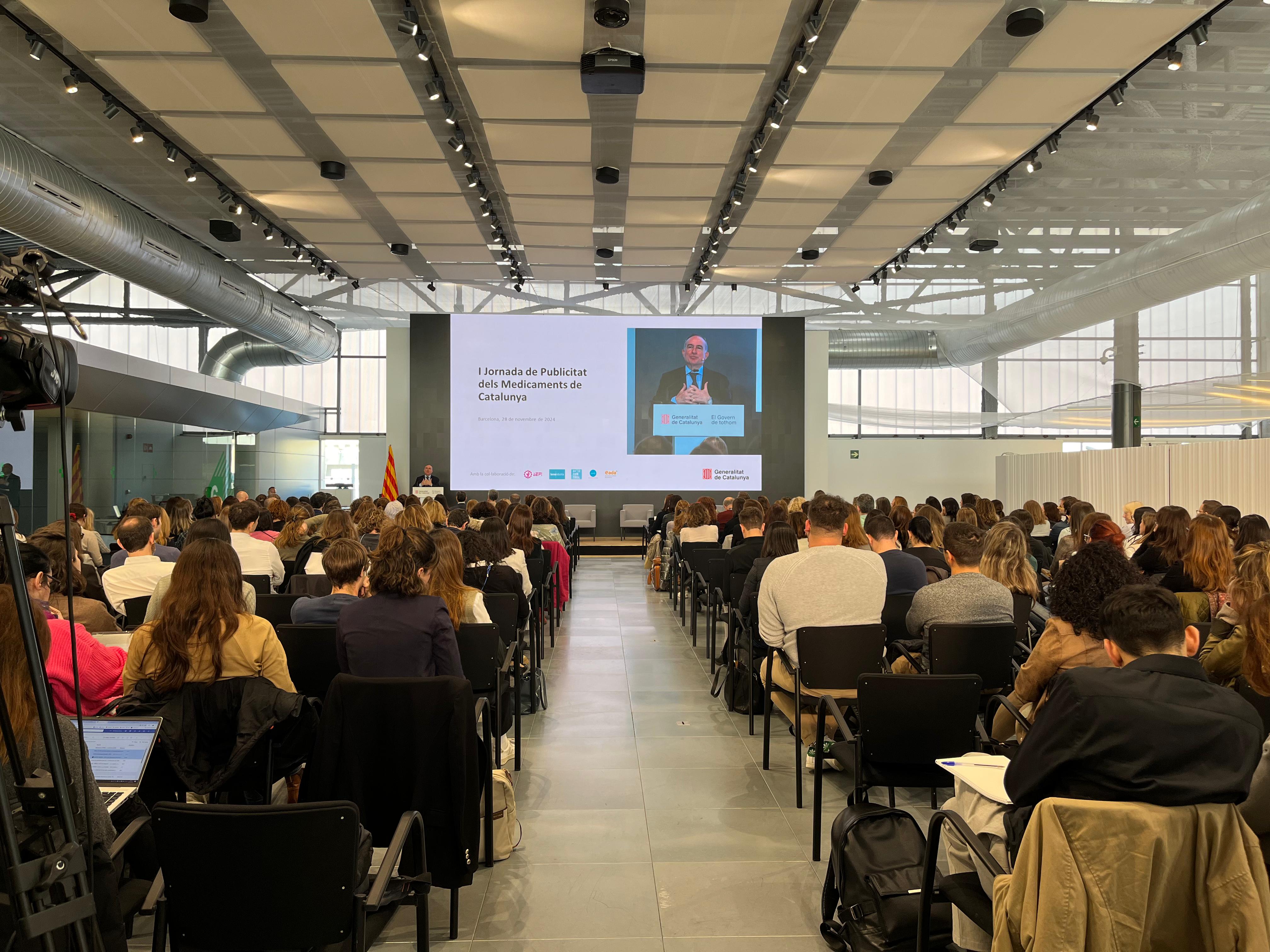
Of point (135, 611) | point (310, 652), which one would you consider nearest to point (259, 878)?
point (310, 652)

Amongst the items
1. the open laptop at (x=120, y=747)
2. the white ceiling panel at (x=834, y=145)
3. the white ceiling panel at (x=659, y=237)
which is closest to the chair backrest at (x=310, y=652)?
the open laptop at (x=120, y=747)

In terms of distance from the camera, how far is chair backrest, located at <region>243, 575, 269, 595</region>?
5.40 metres

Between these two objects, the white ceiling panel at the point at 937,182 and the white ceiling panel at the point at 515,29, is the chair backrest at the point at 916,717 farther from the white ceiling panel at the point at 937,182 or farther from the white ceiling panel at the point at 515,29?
the white ceiling panel at the point at 937,182

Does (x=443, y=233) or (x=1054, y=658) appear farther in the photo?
(x=443, y=233)

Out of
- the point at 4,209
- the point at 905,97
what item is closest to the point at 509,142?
the point at 905,97

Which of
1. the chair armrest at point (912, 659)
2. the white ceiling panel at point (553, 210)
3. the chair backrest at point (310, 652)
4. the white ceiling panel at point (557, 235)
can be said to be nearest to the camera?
the chair backrest at point (310, 652)

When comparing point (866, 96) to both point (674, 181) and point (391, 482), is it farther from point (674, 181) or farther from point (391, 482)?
point (391, 482)

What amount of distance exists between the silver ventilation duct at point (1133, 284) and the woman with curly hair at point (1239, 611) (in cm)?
609

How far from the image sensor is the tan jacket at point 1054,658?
9.92 ft

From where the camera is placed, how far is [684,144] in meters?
7.83

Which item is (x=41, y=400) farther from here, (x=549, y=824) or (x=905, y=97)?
(x=905, y=97)

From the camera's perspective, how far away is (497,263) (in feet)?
40.8

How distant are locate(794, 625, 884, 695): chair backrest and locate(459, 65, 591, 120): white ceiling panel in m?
4.36

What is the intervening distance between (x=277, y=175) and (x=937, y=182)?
636 cm
